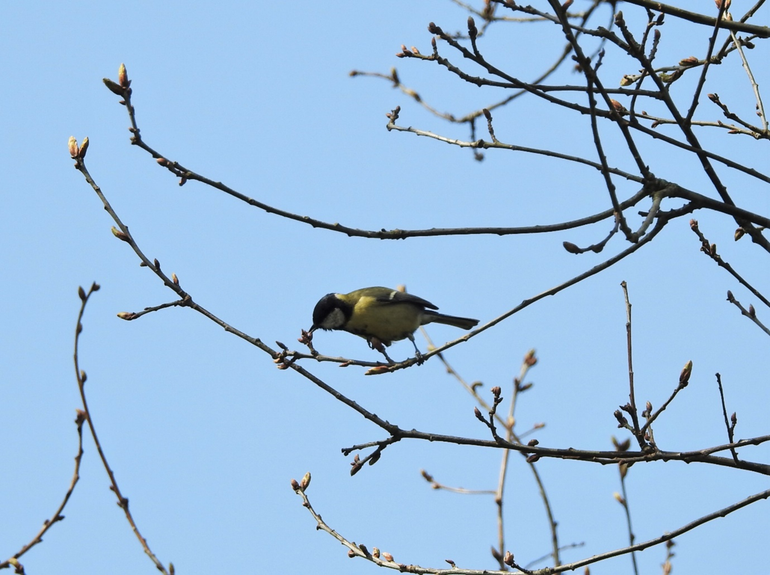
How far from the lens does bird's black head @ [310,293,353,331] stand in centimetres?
787

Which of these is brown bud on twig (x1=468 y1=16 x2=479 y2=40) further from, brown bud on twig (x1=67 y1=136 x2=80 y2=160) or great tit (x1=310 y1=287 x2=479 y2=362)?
great tit (x1=310 y1=287 x2=479 y2=362)

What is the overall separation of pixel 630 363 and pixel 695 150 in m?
1.10

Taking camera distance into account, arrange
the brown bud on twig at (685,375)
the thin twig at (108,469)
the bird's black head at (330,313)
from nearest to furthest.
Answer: the thin twig at (108,469)
the brown bud on twig at (685,375)
the bird's black head at (330,313)

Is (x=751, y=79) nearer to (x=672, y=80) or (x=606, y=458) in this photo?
(x=672, y=80)

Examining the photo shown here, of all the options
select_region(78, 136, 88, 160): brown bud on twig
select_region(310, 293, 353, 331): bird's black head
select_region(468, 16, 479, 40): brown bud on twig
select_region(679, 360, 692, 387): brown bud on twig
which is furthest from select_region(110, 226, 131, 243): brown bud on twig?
select_region(310, 293, 353, 331): bird's black head

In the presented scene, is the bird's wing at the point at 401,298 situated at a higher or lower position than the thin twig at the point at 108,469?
higher

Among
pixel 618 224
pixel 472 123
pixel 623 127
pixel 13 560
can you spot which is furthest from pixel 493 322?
pixel 472 123

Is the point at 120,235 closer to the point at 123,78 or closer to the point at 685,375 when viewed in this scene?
the point at 123,78

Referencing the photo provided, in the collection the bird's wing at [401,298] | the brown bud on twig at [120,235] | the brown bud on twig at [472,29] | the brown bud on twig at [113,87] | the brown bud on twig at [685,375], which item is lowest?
the brown bud on twig at [685,375]

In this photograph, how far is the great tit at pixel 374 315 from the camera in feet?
26.0

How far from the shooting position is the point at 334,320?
7973mm

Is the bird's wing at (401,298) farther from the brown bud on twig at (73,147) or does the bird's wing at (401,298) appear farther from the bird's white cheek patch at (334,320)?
the brown bud on twig at (73,147)

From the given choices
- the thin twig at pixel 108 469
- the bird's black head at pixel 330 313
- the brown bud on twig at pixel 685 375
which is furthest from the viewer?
the bird's black head at pixel 330 313

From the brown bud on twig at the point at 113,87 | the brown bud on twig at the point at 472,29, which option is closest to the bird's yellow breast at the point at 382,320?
the brown bud on twig at the point at 472,29
